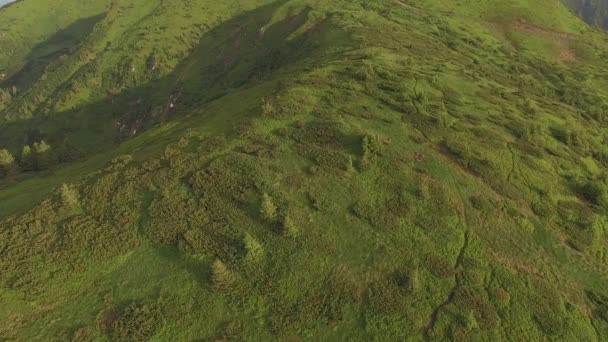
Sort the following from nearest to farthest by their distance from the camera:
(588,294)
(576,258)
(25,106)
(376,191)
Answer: (588,294) < (576,258) < (376,191) < (25,106)

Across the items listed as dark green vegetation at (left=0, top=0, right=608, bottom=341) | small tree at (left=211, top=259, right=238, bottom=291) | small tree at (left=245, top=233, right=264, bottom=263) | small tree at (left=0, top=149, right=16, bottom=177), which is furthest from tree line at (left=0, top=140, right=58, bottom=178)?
small tree at (left=245, top=233, right=264, bottom=263)

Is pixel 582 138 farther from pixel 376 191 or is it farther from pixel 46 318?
pixel 46 318

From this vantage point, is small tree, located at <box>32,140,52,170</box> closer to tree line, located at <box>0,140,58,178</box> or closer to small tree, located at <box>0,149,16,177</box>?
tree line, located at <box>0,140,58,178</box>

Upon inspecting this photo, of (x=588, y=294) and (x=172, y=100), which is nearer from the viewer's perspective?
(x=588, y=294)

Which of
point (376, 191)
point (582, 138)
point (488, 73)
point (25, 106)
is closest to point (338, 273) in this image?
point (376, 191)

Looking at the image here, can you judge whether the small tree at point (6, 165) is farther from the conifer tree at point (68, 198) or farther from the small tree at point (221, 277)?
the small tree at point (221, 277)

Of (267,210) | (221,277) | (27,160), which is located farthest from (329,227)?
(27,160)

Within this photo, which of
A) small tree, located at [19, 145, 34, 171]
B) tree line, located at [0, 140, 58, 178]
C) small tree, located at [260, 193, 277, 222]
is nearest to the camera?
small tree, located at [260, 193, 277, 222]

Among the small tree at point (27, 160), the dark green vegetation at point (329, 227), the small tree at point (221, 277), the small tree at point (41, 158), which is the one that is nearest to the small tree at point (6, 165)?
the small tree at point (27, 160)
